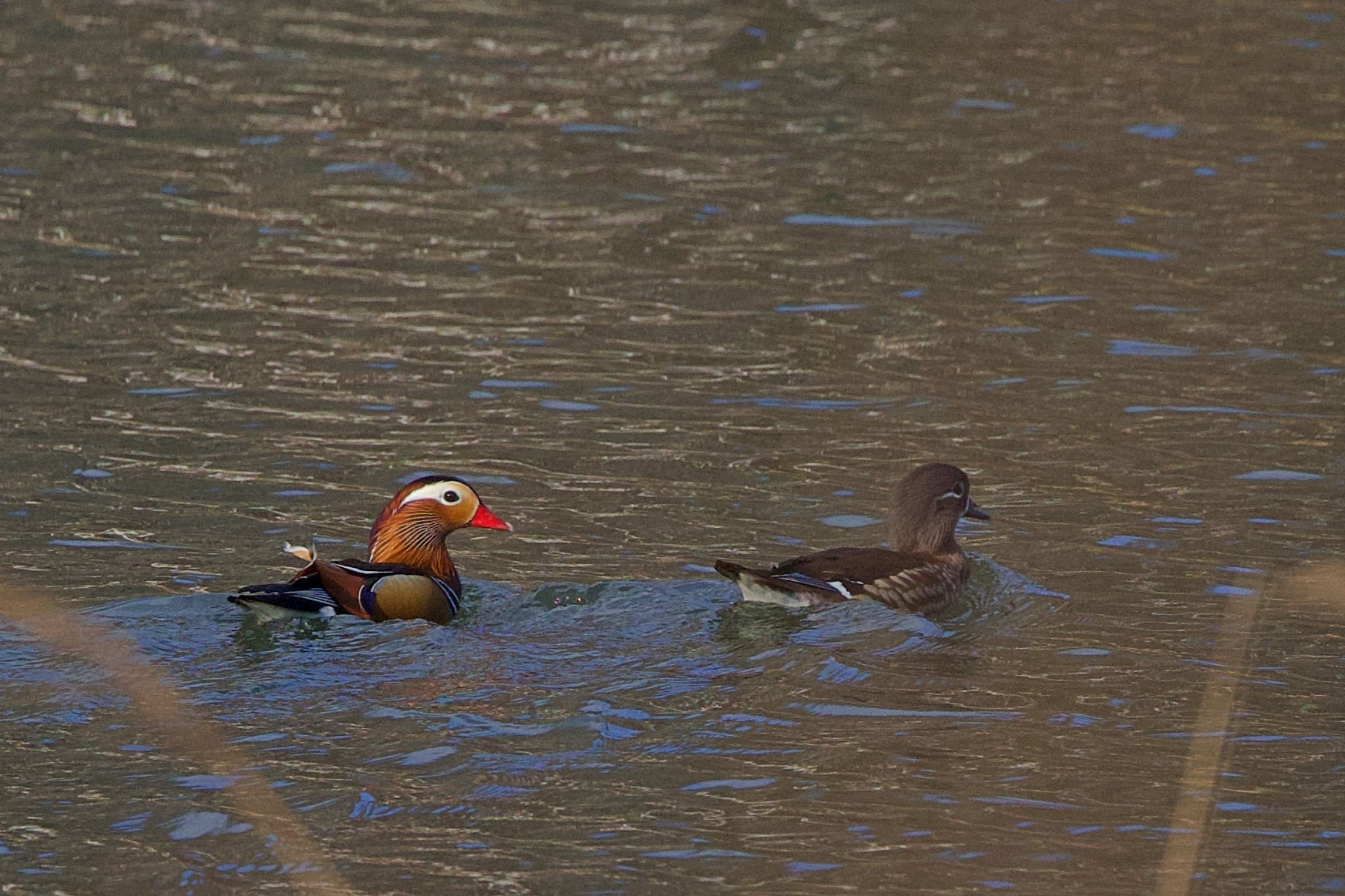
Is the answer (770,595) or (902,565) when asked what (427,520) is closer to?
Result: (770,595)

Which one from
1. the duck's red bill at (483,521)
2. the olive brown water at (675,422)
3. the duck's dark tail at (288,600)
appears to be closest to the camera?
the olive brown water at (675,422)

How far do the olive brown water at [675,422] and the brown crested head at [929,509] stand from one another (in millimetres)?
303

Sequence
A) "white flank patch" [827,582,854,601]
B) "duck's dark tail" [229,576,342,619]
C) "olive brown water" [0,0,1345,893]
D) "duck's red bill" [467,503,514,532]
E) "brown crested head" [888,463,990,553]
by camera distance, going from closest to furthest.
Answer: "olive brown water" [0,0,1345,893] < "duck's dark tail" [229,576,342,619] < "white flank patch" [827,582,854,601] < "duck's red bill" [467,503,514,532] < "brown crested head" [888,463,990,553]

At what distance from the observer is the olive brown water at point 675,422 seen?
783 cm

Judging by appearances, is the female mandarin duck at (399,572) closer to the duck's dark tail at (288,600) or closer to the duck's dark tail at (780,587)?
the duck's dark tail at (288,600)

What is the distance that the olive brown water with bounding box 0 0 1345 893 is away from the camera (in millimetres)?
7832

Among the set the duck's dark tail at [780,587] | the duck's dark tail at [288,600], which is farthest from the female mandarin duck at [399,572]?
the duck's dark tail at [780,587]

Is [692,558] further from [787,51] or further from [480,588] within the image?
[787,51]

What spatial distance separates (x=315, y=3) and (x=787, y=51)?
18.1 ft

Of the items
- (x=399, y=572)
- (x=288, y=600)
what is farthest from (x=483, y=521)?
(x=288, y=600)

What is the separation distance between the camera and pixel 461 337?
14.4 meters

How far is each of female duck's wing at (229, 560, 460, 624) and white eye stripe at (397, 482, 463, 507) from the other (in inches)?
13.8

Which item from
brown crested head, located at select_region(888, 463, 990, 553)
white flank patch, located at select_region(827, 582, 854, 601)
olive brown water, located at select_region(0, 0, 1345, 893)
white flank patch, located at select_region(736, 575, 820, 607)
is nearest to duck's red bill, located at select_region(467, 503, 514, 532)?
olive brown water, located at select_region(0, 0, 1345, 893)

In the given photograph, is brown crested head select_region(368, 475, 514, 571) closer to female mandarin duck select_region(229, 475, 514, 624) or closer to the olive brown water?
female mandarin duck select_region(229, 475, 514, 624)
